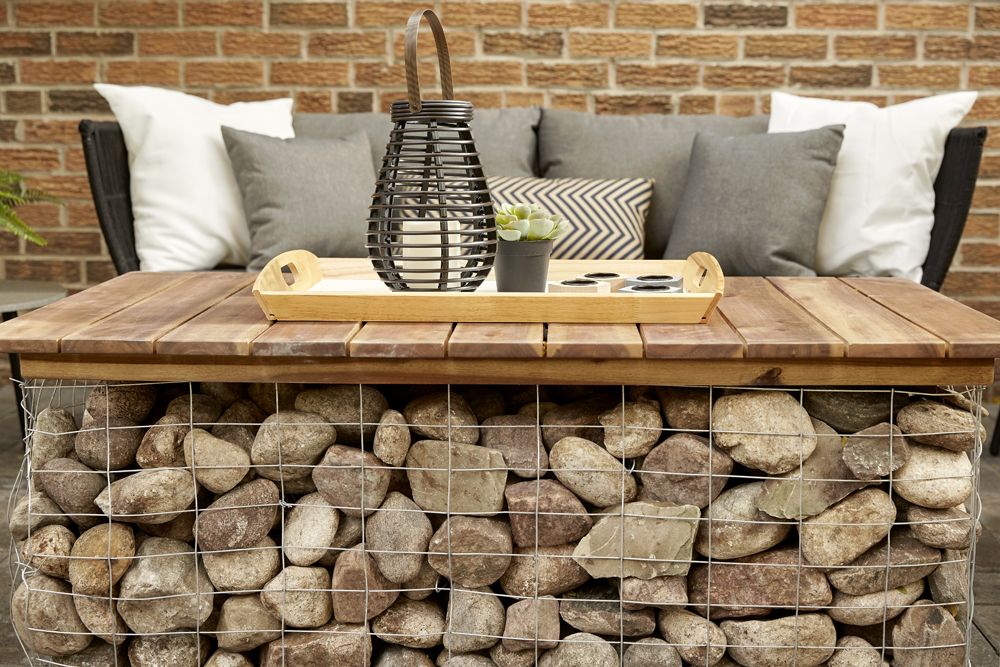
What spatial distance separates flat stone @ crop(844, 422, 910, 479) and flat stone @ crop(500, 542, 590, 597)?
0.42 m

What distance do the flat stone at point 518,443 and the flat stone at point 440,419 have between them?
0.08ft

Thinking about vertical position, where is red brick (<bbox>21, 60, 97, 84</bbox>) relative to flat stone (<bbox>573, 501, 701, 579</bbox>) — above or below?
above

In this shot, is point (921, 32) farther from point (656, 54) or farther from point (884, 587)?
point (884, 587)

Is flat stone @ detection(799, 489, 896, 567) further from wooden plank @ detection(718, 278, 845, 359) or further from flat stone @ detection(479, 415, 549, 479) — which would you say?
flat stone @ detection(479, 415, 549, 479)

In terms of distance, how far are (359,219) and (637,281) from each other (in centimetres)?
107

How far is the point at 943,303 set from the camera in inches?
55.8

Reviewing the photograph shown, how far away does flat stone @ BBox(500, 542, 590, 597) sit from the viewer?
48.8 inches

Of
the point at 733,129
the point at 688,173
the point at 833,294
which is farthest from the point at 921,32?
the point at 833,294

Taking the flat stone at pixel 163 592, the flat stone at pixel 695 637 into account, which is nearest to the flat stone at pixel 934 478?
the flat stone at pixel 695 637

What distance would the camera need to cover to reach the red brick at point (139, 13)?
276 centimetres

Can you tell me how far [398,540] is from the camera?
4.06 ft

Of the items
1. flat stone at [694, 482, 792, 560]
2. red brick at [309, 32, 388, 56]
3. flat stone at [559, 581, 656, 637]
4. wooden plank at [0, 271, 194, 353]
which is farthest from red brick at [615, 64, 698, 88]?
flat stone at [559, 581, 656, 637]

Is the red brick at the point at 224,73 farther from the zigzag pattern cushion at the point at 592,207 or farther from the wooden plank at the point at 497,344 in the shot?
the wooden plank at the point at 497,344

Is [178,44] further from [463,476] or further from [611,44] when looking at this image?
[463,476]
